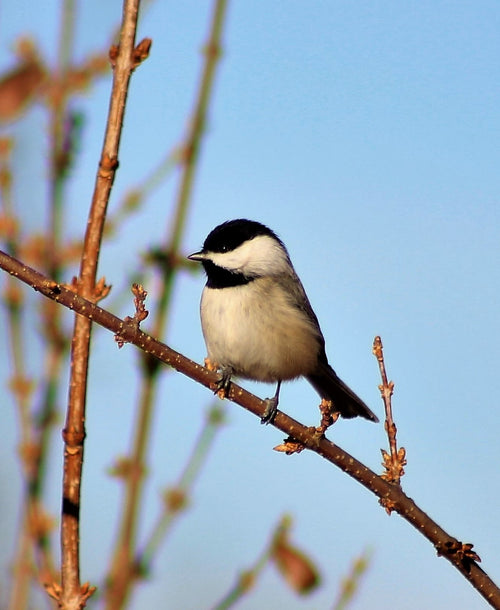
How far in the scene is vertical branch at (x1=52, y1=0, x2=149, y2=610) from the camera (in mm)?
1496

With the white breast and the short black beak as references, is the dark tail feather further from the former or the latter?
the short black beak

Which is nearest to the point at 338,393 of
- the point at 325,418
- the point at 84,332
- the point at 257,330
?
the point at 257,330

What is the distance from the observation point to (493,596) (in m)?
1.68

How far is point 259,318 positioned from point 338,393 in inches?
26.0

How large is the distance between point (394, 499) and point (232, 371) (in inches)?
72.8

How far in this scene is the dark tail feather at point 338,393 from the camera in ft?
12.5

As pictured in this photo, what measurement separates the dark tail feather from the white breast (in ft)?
0.77

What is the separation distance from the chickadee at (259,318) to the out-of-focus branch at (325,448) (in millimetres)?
1318

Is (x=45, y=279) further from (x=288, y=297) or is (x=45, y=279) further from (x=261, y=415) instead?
(x=288, y=297)

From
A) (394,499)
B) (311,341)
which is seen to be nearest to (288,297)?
(311,341)

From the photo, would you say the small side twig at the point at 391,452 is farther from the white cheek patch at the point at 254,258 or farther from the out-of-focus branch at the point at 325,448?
the white cheek patch at the point at 254,258

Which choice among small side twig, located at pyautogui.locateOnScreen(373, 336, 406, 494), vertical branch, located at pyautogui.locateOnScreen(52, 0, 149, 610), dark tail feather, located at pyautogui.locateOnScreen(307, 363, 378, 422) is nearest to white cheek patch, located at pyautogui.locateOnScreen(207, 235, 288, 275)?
dark tail feather, located at pyautogui.locateOnScreen(307, 363, 378, 422)

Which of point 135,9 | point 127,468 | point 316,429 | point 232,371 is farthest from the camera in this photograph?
point 232,371

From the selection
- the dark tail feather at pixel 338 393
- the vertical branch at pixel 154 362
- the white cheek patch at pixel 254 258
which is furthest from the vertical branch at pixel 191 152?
the dark tail feather at pixel 338 393
